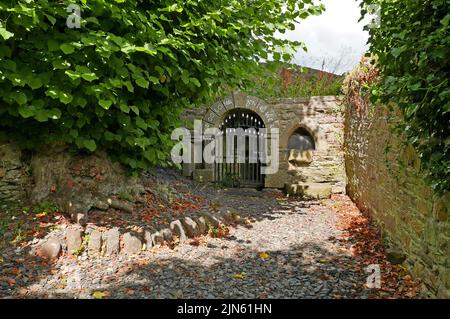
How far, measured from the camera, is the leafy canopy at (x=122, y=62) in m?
3.17

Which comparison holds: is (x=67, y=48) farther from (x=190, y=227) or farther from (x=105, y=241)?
(x=190, y=227)

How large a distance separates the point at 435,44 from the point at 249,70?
10.5 feet

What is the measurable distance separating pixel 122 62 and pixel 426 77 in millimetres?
2811

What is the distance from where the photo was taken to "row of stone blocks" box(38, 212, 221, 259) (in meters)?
3.43

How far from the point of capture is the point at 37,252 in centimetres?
338

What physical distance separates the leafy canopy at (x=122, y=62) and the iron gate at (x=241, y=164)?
3.72 m

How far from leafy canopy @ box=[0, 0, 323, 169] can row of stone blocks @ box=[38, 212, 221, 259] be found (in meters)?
0.99

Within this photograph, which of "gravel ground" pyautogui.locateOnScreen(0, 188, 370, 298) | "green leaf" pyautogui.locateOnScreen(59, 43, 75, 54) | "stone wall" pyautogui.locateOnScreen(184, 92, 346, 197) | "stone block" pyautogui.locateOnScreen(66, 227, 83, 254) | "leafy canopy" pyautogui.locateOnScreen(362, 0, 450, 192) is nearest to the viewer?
"leafy canopy" pyautogui.locateOnScreen(362, 0, 450, 192)

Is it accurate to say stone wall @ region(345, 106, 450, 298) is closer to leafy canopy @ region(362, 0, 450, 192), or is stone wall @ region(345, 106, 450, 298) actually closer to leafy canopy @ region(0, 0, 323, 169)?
leafy canopy @ region(362, 0, 450, 192)

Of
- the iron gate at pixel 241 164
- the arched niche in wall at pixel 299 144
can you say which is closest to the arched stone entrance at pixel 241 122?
the iron gate at pixel 241 164

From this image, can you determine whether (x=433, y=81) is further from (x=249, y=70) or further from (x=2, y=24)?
(x=2, y=24)

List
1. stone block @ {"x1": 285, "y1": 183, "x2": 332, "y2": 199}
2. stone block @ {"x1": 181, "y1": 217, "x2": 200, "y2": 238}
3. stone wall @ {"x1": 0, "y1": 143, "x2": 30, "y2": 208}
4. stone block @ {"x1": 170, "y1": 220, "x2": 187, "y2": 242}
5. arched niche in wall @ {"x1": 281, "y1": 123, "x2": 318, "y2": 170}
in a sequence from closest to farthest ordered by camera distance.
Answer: stone wall @ {"x1": 0, "y1": 143, "x2": 30, "y2": 208} → stone block @ {"x1": 170, "y1": 220, "x2": 187, "y2": 242} → stone block @ {"x1": 181, "y1": 217, "x2": 200, "y2": 238} → stone block @ {"x1": 285, "y1": 183, "x2": 332, "y2": 199} → arched niche in wall @ {"x1": 281, "y1": 123, "x2": 318, "y2": 170}

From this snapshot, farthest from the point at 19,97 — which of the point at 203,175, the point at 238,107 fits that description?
→ the point at 238,107

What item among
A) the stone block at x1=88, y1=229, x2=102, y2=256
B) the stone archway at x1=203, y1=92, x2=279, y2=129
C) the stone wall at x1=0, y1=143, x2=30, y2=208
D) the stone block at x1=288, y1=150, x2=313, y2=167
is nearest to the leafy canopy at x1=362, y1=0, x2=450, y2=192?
the stone block at x1=88, y1=229, x2=102, y2=256
